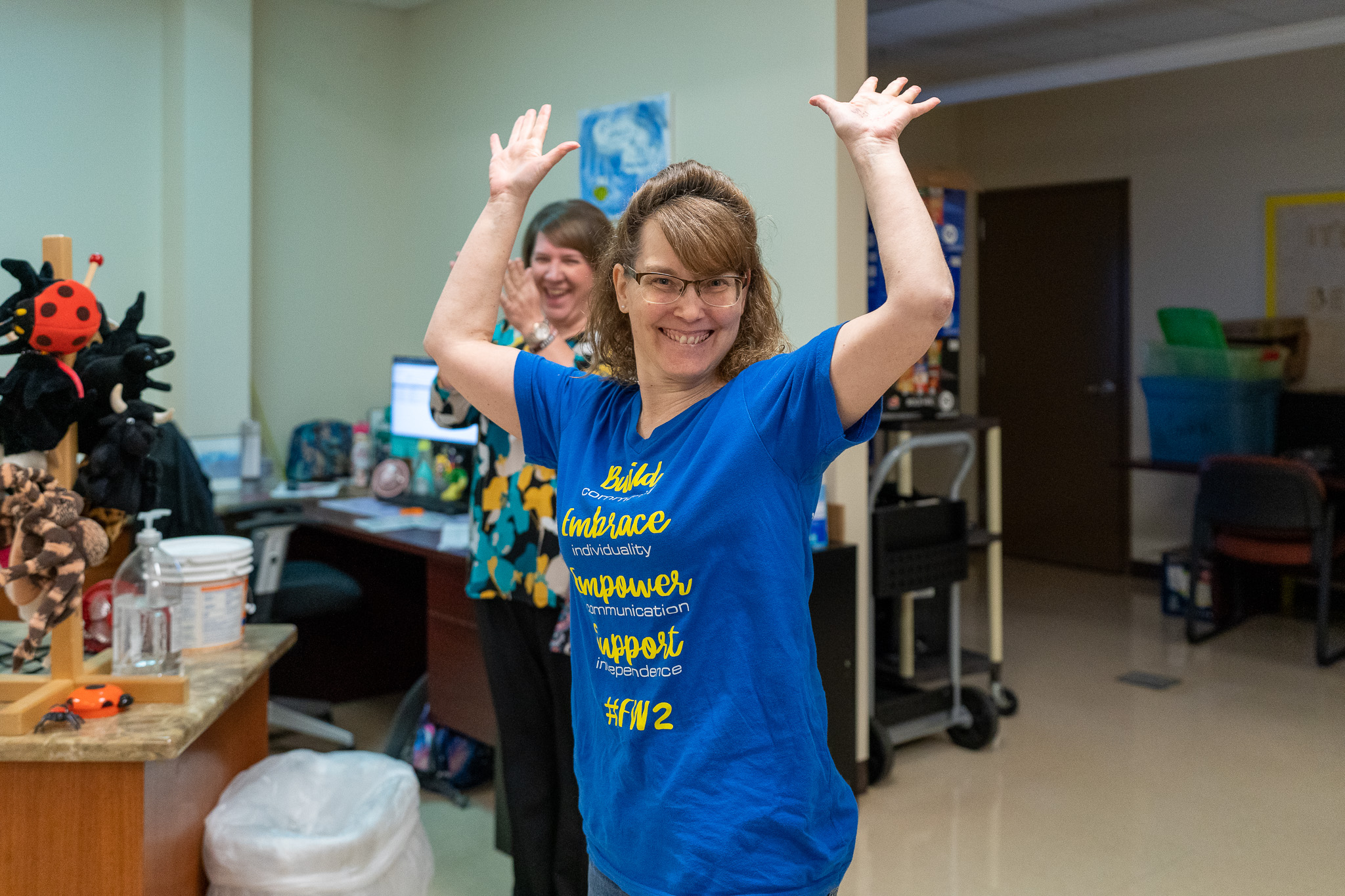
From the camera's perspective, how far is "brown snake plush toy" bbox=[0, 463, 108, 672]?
6.00 feet

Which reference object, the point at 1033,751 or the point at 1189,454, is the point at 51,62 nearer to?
the point at 1033,751

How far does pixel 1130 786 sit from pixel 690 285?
9.51 feet

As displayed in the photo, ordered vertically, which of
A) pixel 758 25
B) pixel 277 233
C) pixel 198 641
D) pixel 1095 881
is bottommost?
pixel 1095 881

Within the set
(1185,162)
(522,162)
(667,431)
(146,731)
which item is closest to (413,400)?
(146,731)

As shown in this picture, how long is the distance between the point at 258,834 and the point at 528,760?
0.55 meters

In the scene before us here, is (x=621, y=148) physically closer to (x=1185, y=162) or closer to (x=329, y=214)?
(x=329, y=214)

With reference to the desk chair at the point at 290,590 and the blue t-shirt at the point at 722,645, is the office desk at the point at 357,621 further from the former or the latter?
the blue t-shirt at the point at 722,645

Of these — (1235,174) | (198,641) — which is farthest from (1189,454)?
(198,641)

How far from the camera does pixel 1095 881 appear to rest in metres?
2.84

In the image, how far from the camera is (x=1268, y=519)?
16.0 ft

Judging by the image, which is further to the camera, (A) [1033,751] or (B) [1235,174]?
(B) [1235,174]

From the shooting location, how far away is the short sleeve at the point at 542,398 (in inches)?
55.8

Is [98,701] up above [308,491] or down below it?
below

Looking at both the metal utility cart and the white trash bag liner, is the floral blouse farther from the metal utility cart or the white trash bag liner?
the metal utility cart
